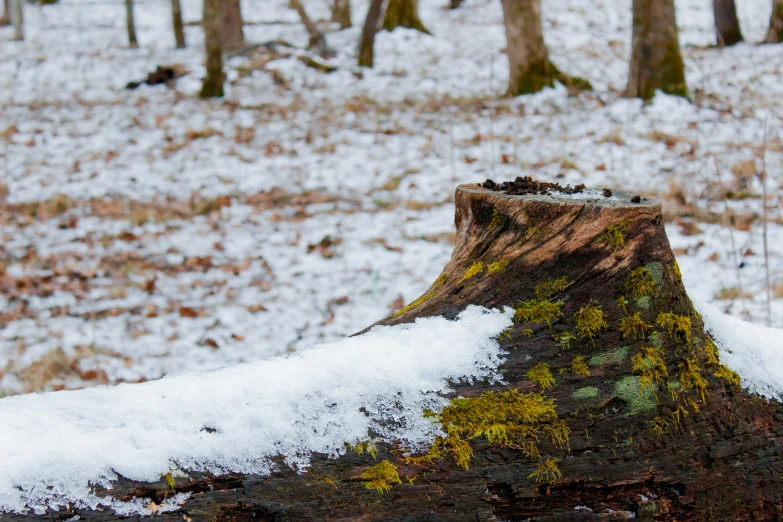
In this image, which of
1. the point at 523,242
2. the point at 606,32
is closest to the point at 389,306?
the point at 523,242

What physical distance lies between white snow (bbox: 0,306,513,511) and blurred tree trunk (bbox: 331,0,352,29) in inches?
622

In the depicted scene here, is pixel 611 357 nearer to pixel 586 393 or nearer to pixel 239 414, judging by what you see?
pixel 586 393

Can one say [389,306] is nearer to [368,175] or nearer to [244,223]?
[244,223]

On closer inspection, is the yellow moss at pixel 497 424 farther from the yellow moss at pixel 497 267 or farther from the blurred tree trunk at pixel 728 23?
the blurred tree trunk at pixel 728 23

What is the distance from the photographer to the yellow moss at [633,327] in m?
1.53

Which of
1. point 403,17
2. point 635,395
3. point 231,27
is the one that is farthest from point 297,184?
point 403,17

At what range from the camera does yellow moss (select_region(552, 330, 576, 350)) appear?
1528mm

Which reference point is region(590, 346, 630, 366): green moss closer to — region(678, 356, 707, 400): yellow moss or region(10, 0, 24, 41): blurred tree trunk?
region(678, 356, 707, 400): yellow moss

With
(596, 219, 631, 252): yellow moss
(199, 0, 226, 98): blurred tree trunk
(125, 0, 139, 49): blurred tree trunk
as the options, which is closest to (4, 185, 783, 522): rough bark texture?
(596, 219, 631, 252): yellow moss

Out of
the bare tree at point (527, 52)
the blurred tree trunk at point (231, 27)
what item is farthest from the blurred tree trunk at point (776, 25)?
the blurred tree trunk at point (231, 27)

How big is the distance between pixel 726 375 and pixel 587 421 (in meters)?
0.42

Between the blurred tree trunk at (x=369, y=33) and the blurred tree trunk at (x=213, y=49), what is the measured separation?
2855mm

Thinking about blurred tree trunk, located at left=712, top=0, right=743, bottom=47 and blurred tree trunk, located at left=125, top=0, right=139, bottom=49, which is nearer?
blurred tree trunk, located at left=712, top=0, right=743, bottom=47

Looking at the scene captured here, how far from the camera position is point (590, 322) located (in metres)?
1.54
